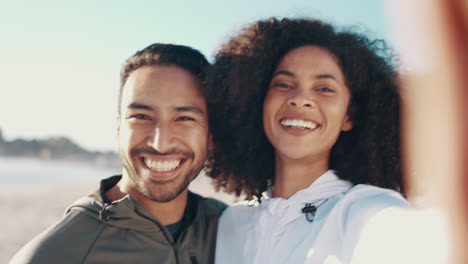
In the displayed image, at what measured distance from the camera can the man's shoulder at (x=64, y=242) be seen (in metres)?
2.69

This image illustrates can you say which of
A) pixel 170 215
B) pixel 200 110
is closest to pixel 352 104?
pixel 200 110

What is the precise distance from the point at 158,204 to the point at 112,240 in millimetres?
588

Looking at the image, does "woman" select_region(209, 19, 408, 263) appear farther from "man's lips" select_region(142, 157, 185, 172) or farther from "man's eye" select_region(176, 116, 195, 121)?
"man's lips" select_region(142, 157, 185, 172)

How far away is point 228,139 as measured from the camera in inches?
167

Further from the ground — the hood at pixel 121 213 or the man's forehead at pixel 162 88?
the man's forehead at pixel 162 88

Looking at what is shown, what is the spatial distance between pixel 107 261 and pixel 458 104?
2585 mm

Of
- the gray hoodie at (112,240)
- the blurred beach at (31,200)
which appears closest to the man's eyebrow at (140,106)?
the gray hoodie at (112,240)

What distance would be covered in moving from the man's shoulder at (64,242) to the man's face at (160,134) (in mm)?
548

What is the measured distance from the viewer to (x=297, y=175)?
335 centimetres

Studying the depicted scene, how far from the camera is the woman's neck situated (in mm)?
3344

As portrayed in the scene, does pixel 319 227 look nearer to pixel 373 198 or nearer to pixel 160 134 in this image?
pixel 373 198

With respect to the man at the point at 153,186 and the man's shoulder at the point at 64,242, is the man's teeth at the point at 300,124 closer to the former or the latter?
the man at the point at 153,186

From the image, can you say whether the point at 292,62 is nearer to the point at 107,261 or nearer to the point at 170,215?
the point at 170,215

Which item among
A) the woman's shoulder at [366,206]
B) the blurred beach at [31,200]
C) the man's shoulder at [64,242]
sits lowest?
the blurred beach at [31,200]
